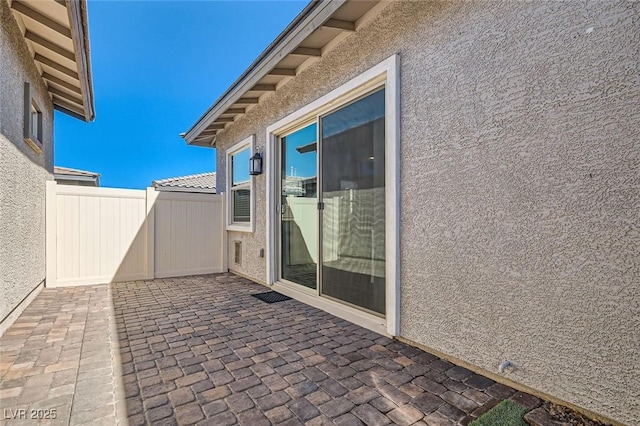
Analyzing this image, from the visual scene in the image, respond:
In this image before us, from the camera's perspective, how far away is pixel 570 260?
7.63 feet

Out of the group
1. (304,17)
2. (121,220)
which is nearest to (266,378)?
(304,17)

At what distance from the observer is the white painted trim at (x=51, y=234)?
6316 millimetres

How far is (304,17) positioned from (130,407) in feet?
14.4

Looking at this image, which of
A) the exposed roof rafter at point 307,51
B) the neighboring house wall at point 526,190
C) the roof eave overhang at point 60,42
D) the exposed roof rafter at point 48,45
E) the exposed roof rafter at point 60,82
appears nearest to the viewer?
the neighboring house wall at point 526,190

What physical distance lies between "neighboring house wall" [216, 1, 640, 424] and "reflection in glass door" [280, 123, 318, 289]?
2.04 metres

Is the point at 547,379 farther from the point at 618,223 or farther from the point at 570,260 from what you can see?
the point at 618,223

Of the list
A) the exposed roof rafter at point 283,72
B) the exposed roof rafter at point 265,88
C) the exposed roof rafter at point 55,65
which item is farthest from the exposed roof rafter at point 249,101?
the exposed roof rafter at point 55,65

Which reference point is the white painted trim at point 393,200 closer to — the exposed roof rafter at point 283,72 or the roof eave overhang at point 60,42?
the exposed roof rafter at point 283,72

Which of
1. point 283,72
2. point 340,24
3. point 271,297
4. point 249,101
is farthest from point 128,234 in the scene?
point 340,24

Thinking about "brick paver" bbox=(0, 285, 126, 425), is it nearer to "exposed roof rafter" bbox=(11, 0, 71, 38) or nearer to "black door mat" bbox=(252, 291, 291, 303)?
"black door mat" bbox=(252, 291, 291, 303)

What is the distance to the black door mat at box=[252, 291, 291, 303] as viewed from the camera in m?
5.51

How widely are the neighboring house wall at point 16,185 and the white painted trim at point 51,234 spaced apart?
1.15ft

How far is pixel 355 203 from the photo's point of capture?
174 inches

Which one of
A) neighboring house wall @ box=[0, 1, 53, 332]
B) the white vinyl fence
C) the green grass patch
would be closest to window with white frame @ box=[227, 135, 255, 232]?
the white vinyl fence
